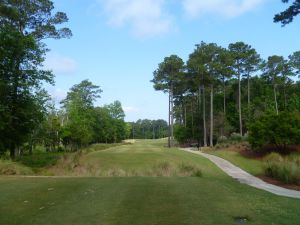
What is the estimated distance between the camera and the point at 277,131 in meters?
37.4

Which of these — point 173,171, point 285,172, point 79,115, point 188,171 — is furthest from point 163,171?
point 79,115

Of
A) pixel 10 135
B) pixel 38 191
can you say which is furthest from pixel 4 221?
pixel 10 135

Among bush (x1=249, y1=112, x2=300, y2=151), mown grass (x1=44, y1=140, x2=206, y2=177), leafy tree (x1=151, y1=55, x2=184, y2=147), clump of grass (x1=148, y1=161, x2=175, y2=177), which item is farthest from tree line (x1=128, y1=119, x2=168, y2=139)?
clump of grass (x1=148, y1=161, x2=175, y2=177)

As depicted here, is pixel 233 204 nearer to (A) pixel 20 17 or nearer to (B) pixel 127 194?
(B) pixel 127 194

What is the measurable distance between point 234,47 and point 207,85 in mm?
7626

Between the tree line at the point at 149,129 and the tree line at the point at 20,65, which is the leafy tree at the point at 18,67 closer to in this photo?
the tree line at the point at 20,65

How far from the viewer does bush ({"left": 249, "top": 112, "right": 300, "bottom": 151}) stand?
37.1m

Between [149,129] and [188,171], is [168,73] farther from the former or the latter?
[149,129]

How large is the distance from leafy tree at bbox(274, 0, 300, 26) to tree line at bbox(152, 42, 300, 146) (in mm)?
38520

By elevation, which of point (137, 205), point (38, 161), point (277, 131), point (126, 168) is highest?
point (277, 131)

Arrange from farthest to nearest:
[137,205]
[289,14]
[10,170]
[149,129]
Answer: [149,129] → [10,170] → [289,14] → [137,205]

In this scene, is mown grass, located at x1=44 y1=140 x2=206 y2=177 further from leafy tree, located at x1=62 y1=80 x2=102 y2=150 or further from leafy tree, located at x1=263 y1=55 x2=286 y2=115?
leafy tree, located at x1=263 y1=55 x2=286 y2=115

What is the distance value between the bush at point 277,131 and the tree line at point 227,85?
16.1m

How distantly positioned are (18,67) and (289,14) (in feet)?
60.9
